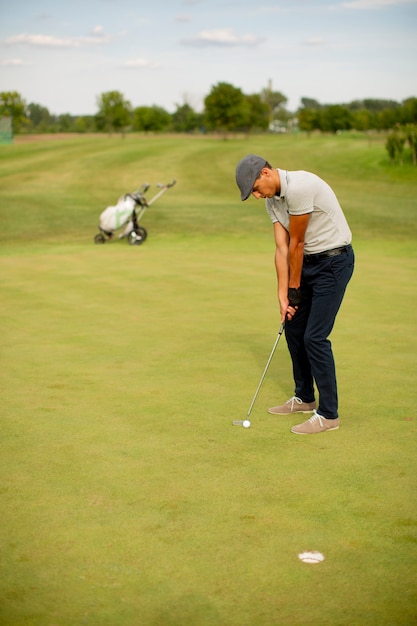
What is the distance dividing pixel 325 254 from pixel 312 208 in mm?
391

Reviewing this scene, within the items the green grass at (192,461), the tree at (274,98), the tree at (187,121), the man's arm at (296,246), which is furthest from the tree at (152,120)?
the man's arm at (296,246)

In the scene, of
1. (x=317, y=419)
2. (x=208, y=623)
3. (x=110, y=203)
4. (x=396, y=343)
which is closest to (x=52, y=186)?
(x=110, y=203)

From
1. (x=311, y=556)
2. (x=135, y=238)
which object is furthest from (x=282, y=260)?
(x=135, y=238)

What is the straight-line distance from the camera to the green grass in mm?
3484

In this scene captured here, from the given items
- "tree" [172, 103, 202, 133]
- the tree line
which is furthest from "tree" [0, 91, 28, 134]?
"tree" [172, 103, 202, 133]

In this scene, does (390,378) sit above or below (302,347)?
below

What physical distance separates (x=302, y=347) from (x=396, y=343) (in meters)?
2.42

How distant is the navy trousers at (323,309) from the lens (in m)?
5.50

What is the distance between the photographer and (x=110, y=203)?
89.6 feet

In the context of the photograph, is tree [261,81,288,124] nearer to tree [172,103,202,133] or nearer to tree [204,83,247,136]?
tree [172,103,202,133]

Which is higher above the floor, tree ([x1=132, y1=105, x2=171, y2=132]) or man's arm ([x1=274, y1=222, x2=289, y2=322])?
tree ([x1=132, y1=105, x2=171, y2=132])

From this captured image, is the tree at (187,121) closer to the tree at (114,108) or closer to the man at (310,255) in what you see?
the tree at (114,108)

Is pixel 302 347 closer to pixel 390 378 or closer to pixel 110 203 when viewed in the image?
pixel 390 378

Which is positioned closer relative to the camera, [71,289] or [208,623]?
[208,623]
